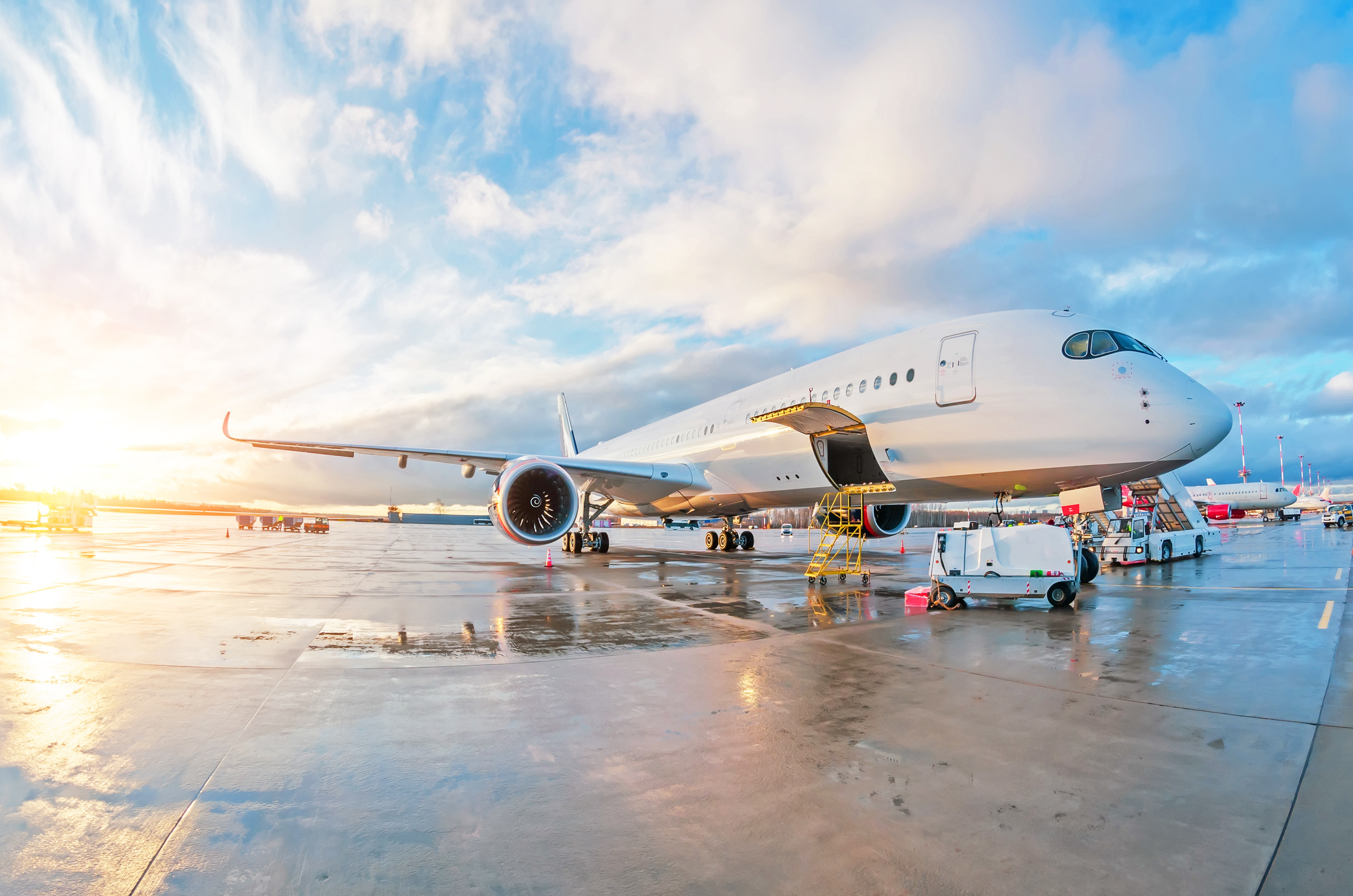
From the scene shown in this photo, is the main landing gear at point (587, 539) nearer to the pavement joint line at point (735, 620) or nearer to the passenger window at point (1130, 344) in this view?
the pavement joint line at point (735, 620)

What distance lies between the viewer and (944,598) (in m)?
9.45

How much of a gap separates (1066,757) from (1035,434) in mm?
7898

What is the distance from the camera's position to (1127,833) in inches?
103

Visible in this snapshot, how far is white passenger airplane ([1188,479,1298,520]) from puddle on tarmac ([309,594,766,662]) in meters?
70.8

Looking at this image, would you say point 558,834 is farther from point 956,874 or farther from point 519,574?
point 519,574

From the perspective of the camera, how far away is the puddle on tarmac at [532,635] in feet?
20.4

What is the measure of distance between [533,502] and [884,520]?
9.16 metres

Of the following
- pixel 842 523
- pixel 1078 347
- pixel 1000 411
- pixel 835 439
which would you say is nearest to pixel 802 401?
pixel 835 439

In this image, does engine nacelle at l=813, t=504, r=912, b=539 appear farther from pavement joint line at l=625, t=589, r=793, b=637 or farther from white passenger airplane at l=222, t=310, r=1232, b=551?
pavement joint line at l=625, t=589, r=793, b=637

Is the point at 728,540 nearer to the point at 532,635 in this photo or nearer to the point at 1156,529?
the point at 1156,529

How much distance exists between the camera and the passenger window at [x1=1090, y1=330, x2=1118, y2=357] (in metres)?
10.0

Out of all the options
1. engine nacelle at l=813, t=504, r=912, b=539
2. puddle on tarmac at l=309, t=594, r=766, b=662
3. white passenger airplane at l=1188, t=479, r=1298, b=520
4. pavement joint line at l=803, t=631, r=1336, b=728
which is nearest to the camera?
pavement joint line at l=803, t=631, r=1336, b=728

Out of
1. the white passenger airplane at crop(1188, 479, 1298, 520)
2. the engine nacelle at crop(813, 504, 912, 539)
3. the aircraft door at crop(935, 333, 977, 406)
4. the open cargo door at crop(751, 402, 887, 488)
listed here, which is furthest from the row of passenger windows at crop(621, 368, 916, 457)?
the white passenger airplane at crop(1188, 479, 1298, 520)

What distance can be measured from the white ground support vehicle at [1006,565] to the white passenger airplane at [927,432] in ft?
4.72
